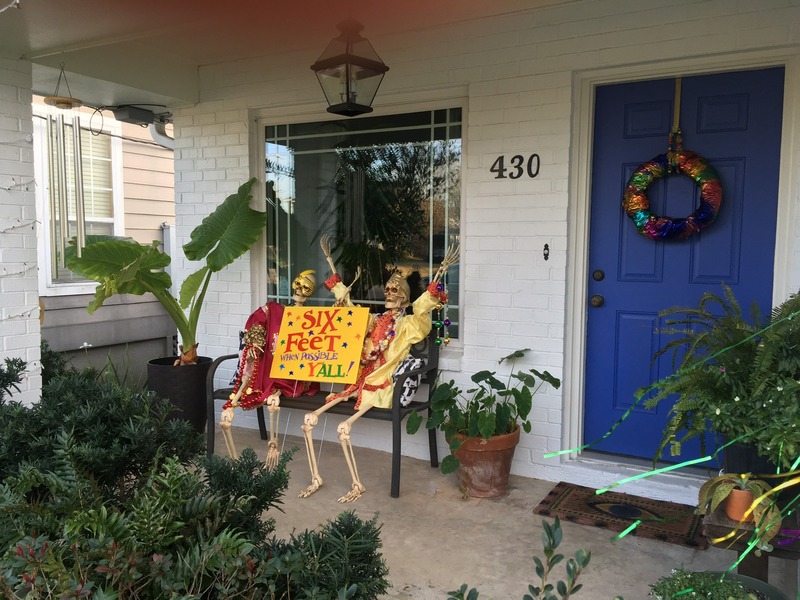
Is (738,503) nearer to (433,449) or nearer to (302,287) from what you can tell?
(433,449)

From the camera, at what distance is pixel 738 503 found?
2119 mm

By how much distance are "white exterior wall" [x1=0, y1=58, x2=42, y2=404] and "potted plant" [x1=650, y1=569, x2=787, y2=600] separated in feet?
11.1

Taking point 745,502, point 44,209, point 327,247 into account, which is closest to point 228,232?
point 327,247

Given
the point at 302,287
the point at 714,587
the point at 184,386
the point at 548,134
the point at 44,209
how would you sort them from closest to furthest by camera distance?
the point at 714,587
the point at 548,134
the point at 302,287
the point at 184,386
the point at 44,209

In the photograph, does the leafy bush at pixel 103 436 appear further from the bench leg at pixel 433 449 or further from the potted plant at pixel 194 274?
the potted plant at pixel 194 274

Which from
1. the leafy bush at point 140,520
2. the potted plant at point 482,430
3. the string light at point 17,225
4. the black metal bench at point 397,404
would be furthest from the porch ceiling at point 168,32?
the potted plant at point 482,430

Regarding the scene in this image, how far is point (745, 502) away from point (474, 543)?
123 cm

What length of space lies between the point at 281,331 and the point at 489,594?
2.10 m

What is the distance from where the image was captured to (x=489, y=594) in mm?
2521

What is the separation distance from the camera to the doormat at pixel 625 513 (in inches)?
118

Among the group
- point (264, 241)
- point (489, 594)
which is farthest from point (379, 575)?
point (264, 241)

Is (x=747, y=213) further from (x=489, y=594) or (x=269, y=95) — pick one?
(x=269, y=95)

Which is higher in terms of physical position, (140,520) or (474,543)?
(140,520)

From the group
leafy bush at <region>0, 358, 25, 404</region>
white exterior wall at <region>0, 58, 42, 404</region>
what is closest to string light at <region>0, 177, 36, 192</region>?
white exterior wall at <region>0, 58, 42, 404</region>
